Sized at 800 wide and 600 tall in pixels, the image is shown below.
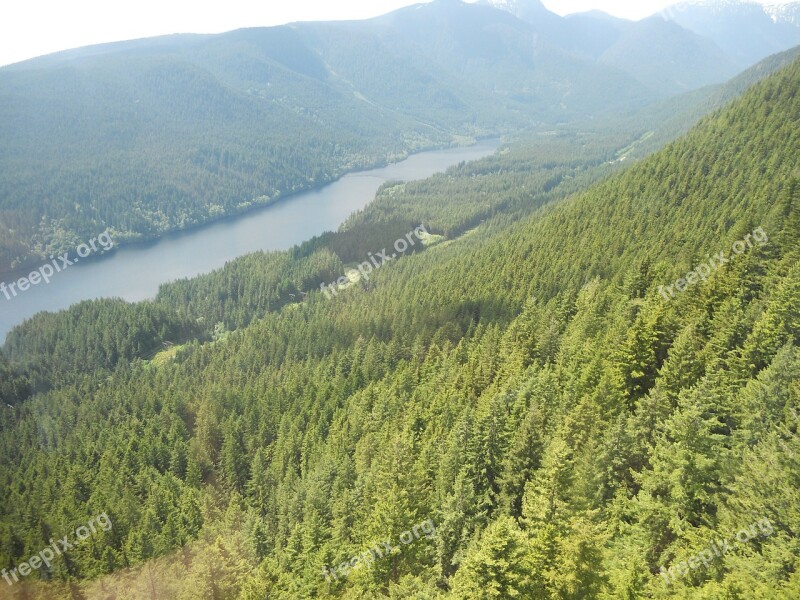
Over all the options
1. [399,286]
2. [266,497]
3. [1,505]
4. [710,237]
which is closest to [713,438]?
[266,497]

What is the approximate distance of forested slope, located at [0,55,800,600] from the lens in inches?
1103

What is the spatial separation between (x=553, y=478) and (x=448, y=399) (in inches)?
1065

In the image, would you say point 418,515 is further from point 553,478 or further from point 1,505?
point 1,505

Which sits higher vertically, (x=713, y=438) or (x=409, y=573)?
(x=713, y=438)

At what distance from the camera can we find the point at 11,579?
65.4 m

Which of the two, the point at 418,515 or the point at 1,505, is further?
the point at 1,505

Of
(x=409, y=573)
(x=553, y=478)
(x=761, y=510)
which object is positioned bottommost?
(x=409, y=573)

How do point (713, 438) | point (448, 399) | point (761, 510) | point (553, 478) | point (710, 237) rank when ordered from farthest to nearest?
point (710, 237), point (448, 399), point (713, 438), point (553, 478), point (761, 510)

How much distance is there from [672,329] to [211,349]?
125 m

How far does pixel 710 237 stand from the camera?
313ft

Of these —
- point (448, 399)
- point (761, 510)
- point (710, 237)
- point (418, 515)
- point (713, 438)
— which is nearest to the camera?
point (761, 510)

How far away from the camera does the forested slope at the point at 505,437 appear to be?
91.9 ft

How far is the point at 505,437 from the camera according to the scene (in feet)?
129

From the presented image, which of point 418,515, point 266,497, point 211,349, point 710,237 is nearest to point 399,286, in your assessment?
point 211,349
